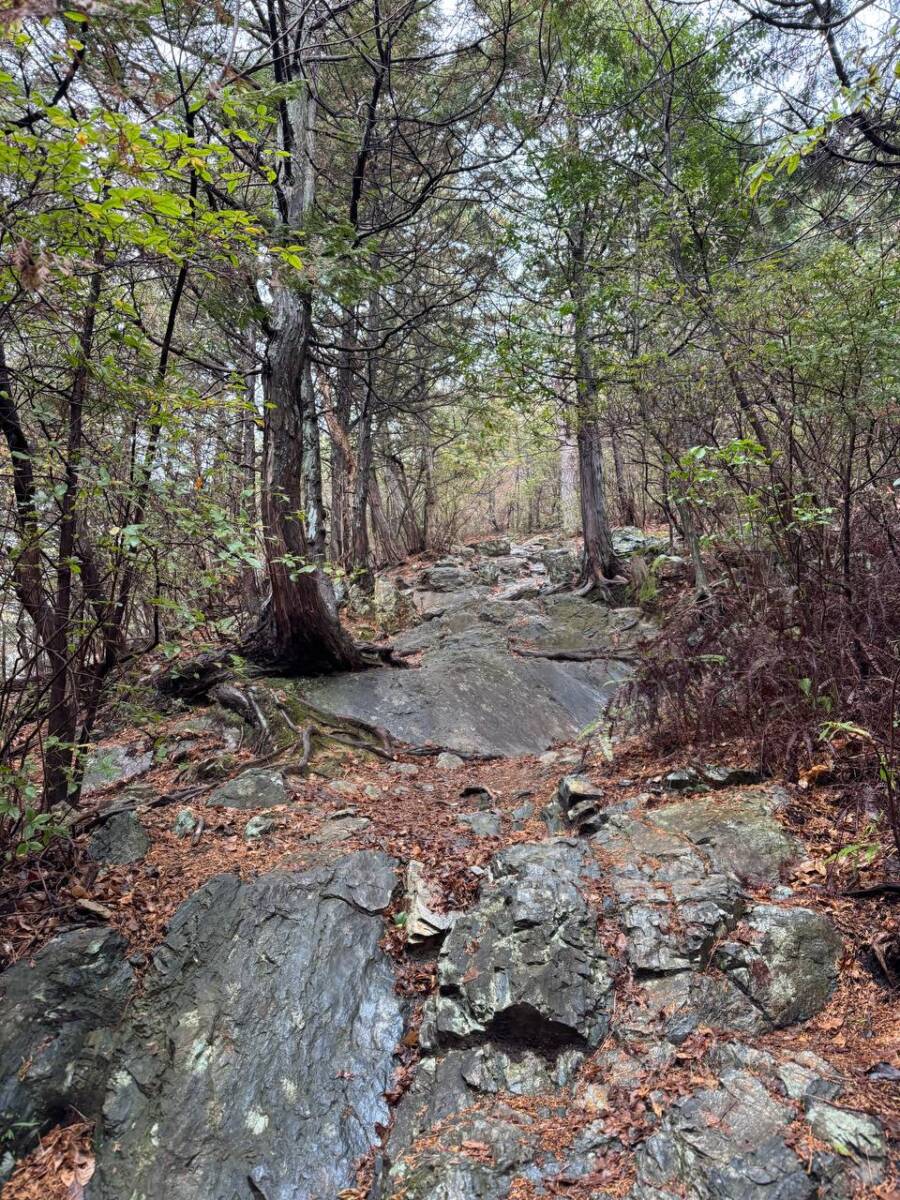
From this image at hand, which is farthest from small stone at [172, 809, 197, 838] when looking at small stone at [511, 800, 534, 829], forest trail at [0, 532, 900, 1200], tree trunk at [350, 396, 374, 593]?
tree trunk at [350, 396, 374, 593]

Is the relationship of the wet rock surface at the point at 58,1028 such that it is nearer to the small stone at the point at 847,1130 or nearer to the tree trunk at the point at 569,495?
the small stone at the point at 847,1130

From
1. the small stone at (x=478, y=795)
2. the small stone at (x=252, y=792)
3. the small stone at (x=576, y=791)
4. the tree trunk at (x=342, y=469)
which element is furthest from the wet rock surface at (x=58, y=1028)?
the tree trunk at (x=342, y=469)

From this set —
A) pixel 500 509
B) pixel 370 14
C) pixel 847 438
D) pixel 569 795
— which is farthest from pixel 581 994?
pixel 500 509

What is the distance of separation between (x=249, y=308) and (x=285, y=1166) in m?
A: 6.00

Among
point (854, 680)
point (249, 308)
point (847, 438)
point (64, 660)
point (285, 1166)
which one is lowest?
point (285, 1166)

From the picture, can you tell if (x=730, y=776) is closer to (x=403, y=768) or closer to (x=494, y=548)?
(x=403, y=768)

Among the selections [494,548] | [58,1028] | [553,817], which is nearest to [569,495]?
[494,548]

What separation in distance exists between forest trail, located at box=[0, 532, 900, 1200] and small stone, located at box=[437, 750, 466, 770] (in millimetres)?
1313

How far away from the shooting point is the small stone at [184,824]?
13.3ft

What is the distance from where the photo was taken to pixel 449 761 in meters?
5.88

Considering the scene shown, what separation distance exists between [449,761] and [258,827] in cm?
220

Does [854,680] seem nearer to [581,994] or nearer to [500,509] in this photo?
[581,994]

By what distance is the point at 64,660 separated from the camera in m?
3.45

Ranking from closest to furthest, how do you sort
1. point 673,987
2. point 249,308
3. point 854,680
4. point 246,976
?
point 673,987
point 246,976
point 854,680
point 249,308
